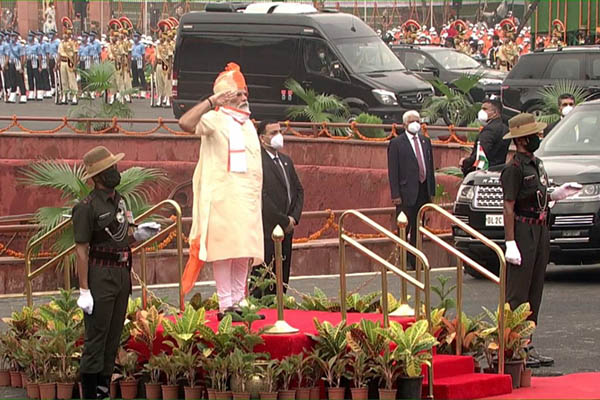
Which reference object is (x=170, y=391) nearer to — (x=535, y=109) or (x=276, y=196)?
A: (x=276, y=196)

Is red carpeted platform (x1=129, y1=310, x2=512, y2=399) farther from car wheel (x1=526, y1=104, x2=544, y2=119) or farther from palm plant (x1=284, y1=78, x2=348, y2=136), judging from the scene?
car wheel (x1=526, y1=104, x2=544, y2=119)

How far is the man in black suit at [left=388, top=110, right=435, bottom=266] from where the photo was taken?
17.5m

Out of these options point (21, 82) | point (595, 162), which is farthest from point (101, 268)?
point (21, 82)

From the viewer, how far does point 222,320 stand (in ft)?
34.2

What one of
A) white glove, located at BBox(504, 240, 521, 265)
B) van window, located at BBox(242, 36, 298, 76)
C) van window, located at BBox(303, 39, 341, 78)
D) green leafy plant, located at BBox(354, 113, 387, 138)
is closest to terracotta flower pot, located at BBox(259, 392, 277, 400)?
white glove, located at BBox(504, 240, 521, 265)

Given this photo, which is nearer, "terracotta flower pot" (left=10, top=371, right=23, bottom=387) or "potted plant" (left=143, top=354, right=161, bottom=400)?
"potted plant" (left=143, top=354, right=161, bottom=400)

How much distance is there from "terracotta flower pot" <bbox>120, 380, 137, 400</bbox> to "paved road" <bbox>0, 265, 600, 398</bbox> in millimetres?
791

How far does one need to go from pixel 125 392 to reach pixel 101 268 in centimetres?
94

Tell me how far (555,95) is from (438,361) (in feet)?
57.1

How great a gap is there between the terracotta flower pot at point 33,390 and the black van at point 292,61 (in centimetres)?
1980

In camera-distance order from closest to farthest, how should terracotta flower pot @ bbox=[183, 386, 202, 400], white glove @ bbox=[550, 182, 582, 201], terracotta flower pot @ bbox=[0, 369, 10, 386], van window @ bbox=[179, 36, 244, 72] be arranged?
terracotta flower pot @ bbox=[183, 386, 202, 400] → terracotta flower pot @ bbox=[0, 369, 10, 386] → white glove @ bbox=[550, 182, 582, 201] → van window @ bbox=[179, 36, 244, 72]

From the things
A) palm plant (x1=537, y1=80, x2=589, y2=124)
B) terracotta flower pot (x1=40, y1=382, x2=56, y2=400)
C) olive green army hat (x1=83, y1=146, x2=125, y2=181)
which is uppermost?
olive green army hat (x1=83, y1=146, x2=125, y2=181)

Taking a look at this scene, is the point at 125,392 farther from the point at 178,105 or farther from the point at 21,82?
the point at 21,82

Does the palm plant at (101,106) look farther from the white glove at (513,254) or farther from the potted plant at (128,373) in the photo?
the potted plant at (128,373)
